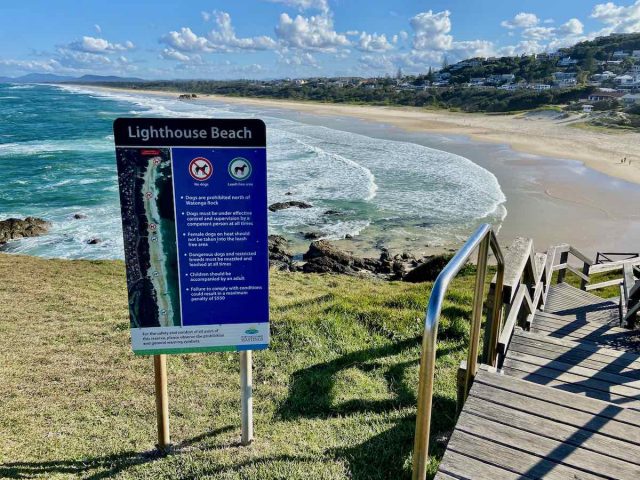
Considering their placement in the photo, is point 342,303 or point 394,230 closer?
point 342,303

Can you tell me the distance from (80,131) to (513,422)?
55.8 metres

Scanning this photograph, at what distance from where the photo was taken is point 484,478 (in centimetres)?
240

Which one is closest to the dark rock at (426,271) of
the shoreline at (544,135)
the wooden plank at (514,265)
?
the wooden plank at (514,265)

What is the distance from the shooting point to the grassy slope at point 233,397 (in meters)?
3.52

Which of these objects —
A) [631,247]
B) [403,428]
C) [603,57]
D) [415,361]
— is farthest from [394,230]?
[603,57]

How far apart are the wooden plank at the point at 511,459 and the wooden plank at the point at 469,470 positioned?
15mm

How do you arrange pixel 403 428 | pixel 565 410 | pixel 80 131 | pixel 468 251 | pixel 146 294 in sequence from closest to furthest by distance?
pixel 468 251, pixel 565 410, pixel 146 294, pixel 403 428, pixel 80 131

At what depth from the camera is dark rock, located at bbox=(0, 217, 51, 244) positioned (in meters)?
18.0

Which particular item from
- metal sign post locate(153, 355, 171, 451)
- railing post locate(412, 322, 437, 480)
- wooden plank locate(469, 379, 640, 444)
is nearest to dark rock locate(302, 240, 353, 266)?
metal sign post locate(153, 355, 171, 451)

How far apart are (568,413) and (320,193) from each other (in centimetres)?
2245

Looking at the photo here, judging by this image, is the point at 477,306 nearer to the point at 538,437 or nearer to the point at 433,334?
the point at 538,437

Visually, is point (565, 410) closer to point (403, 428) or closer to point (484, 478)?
point (484, 478)

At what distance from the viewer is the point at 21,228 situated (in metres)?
18.5

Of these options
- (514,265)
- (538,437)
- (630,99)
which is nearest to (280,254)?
(514,265)
